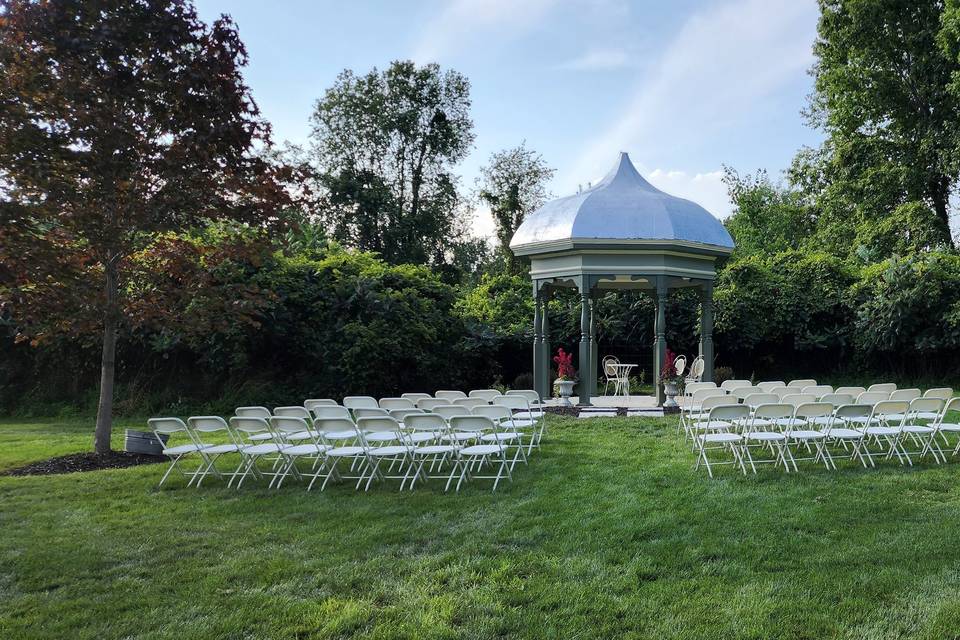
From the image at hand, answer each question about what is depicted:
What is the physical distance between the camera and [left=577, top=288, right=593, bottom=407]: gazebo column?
1276cm

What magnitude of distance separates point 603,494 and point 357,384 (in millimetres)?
9423

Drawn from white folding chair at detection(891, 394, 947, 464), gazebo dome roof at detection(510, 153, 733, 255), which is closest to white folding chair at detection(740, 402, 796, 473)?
white folding chair at detection(891, 394, 947, 464)

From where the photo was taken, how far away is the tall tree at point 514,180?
3406 centimetres

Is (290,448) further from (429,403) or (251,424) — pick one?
(429,403)

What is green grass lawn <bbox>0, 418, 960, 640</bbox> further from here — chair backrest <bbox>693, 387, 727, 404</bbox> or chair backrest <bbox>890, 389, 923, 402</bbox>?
chair backrest <bbox>693, 387, 727, 404</bbox>

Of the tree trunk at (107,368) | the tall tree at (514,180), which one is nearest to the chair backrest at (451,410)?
the tree trunk at (107,368)

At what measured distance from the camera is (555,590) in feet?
11.7

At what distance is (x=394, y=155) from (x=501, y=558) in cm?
2911

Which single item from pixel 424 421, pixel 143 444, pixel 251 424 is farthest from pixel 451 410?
pixel 143 444

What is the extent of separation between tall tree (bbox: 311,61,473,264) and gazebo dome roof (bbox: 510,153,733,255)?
16.3 meters

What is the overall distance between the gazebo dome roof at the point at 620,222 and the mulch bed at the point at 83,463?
8.19m

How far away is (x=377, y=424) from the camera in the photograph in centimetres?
616

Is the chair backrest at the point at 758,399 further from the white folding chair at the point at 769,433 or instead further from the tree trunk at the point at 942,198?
A: the tree trunk at the point at 942,198

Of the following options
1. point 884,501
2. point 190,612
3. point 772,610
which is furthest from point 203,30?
point 884,501
